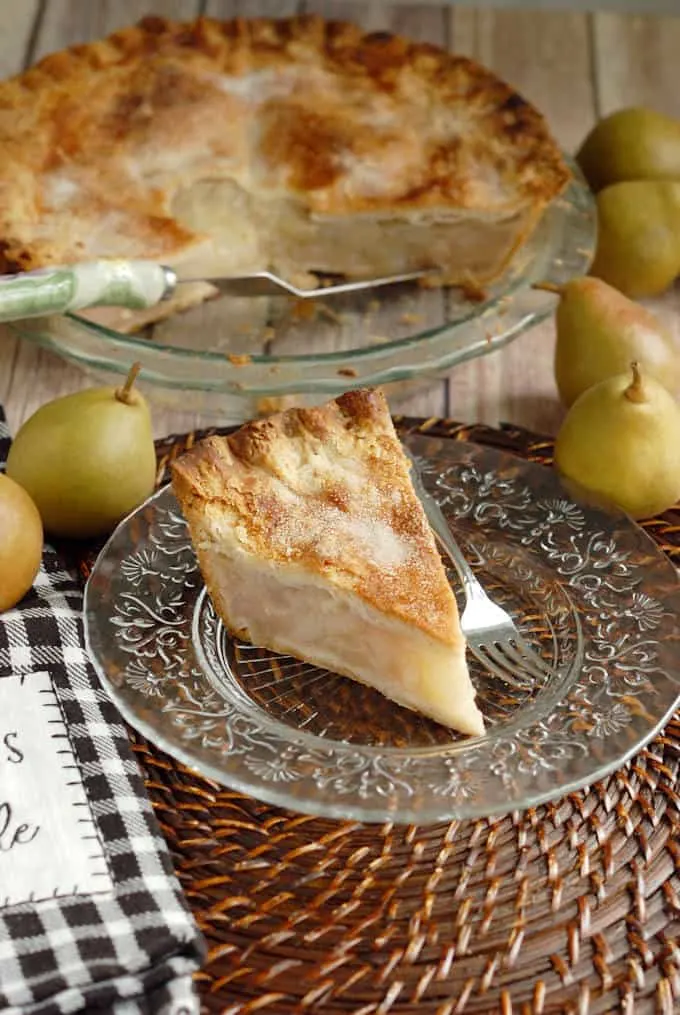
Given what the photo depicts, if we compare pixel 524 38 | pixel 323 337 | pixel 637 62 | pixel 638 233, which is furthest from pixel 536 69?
pixel 323 337

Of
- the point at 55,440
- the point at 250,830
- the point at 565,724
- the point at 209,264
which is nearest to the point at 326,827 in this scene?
the point at 250,830

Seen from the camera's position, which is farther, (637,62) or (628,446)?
(637,62)

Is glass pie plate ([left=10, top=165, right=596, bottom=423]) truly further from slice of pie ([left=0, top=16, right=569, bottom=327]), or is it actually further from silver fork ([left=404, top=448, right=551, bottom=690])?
silver fork ([left=404, top=448, right=551, bottom=690])

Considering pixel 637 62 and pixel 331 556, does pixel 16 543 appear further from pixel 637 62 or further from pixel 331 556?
pixel 637 62

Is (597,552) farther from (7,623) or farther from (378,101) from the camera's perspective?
(378,101)

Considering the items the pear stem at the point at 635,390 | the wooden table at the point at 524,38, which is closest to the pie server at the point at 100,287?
the pear stem at the point at 635,390

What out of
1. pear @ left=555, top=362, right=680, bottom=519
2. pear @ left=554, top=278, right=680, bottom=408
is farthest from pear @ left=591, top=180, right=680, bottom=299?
pear @ left=555, top=362, right=680, bottom=519
